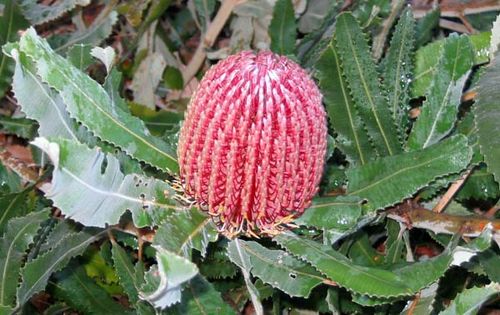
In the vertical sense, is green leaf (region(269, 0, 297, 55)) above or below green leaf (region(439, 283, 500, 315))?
above

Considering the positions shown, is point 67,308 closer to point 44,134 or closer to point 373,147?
point 44,134

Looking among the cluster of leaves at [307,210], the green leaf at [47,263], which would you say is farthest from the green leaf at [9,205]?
the green leaf at [47,263]

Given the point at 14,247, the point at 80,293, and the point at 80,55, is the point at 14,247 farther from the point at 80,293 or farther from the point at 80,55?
the point at 80,55

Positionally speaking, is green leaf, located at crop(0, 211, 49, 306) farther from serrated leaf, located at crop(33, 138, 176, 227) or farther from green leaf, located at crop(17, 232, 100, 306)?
serrated leaf, located at crop(33, 138, 176, 227)

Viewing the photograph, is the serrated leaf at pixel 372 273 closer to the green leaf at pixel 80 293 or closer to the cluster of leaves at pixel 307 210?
the cluster of leaves at pixel 307 210

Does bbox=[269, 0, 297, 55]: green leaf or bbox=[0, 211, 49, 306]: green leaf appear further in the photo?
bbox=[269, 0, 297, 55]: green leaf

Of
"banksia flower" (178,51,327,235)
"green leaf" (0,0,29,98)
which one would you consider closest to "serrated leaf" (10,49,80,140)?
"banksia flower" (178,51,327,235)


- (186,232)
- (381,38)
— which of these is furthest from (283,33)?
(186,232)

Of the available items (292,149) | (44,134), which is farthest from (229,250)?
(44,134)
